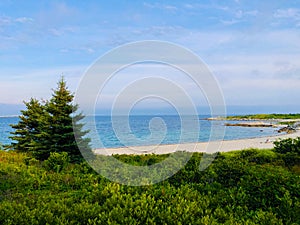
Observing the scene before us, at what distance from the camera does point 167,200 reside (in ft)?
13.4

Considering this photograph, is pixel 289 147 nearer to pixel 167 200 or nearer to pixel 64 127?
pixel 167 200

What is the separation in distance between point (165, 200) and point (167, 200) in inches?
1.1

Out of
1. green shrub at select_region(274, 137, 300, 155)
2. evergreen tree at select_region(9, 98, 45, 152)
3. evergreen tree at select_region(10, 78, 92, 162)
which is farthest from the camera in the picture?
evergreen tree at select_region(9, 98, 45, 152)

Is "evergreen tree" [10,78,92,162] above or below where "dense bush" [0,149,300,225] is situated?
above

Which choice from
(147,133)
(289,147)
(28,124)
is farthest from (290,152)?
(28,124)

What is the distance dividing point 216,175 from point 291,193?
1448 millimetres

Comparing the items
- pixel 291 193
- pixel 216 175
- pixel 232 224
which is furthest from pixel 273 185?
pixel 232 224

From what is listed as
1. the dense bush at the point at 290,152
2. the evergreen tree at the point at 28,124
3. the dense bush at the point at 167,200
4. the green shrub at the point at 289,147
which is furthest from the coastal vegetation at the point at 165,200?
the evergreen tree at the point at 28,124

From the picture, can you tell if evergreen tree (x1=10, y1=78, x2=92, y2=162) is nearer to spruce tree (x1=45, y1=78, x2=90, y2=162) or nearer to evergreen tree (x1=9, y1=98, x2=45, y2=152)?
spruce tree (x1=45, y1=78, x2=90, y2=162)

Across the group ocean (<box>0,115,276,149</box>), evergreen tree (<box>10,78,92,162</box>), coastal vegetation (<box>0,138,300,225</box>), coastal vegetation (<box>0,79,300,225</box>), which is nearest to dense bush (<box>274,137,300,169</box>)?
coastal vegetation (<box>0,79,300,225</box>)

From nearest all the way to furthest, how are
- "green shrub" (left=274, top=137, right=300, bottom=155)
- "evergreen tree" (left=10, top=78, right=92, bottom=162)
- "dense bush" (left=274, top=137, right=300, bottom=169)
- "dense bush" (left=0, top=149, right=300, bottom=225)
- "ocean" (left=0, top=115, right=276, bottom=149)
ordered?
"dense bush" (left=0, top=149, right=300, bottom=225) → "ocean" (left=0, top=115, right=276, bottom=149) → "dense bush" (left=274, top=137, right=300, bottom=169) → "green shrub" (left=274, top=137, right=300, bottom=155) → "evergreen tree" (left=10, top=78, right=92, bottom=162)

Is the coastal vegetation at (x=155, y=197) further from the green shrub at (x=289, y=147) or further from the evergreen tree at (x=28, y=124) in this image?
the evergreen tree at (x=28, y=124)

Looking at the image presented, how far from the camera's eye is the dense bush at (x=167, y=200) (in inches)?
135

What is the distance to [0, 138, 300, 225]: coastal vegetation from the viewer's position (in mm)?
3430
